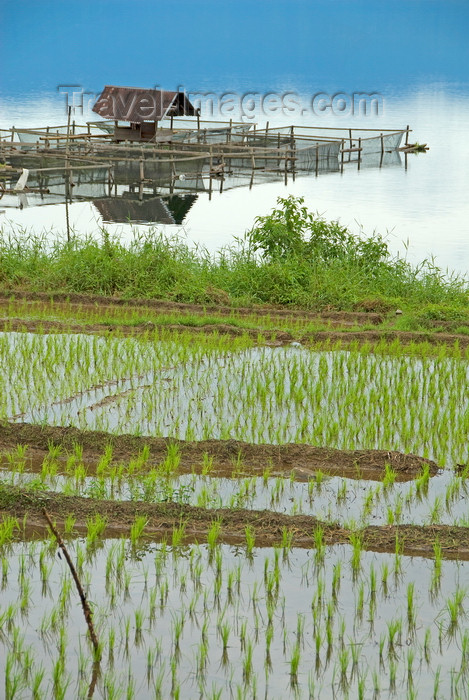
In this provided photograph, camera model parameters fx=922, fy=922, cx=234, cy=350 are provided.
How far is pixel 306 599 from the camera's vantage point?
3.75 metres

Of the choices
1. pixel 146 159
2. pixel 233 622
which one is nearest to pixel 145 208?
pixel 146 159

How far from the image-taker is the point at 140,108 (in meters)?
24.2

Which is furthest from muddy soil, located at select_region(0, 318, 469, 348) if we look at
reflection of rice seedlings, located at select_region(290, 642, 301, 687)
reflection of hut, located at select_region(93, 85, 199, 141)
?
reflection of hut, located at select_region(93, 85, 199, 141)

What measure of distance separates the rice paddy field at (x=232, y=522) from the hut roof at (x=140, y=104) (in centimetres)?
1715

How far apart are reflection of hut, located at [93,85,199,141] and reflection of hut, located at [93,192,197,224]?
538cm

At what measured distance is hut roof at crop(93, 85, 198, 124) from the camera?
944 inches

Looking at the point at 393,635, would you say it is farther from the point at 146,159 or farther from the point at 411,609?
the point at 146,159

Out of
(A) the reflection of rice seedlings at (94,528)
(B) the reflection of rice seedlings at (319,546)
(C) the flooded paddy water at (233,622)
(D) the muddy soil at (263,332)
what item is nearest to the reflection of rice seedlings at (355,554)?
(C) the flooded paddy water at (233,622)

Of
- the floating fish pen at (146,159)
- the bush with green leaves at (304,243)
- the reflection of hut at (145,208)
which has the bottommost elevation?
the bush with green leaves at (304,243)

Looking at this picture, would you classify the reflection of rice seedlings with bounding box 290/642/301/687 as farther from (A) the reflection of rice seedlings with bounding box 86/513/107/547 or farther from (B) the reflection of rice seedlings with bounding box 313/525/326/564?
(A) the reflection of rice seedlings with bounding box 86/513/107/547

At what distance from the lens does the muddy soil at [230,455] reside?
5168mm

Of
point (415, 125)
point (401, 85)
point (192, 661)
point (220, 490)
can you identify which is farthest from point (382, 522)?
point (401, 85)

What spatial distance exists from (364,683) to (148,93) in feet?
75.0

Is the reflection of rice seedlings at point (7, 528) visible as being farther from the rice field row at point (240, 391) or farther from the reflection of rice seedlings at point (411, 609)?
the reflection of rice seedlings at point (411, 609)
